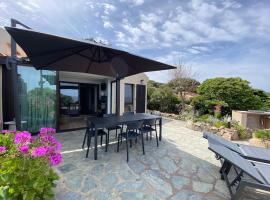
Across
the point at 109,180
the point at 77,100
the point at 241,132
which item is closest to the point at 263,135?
the point at 241,132

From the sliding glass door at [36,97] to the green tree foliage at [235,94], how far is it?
9317mm

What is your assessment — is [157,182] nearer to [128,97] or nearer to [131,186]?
[131,186]

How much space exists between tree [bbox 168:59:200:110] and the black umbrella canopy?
8.61 metres

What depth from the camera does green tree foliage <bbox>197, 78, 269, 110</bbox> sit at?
960cm

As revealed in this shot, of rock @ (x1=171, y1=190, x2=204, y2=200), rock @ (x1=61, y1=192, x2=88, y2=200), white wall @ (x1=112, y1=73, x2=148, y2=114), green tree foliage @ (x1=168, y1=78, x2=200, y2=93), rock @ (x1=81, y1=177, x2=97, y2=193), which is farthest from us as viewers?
green tree foliage @ (x1=168, y1=78, x2=200, y2=93)

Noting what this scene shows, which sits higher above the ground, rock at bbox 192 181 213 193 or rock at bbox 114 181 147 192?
rock at bbox 114 181 147 192

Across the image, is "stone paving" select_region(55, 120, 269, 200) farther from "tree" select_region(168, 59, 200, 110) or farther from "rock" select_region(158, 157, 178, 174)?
"tree" select_region(168, 59, 200, 110)

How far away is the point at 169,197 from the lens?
8.13 feet

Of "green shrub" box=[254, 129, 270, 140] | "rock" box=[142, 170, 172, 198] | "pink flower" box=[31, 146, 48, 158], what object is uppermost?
"pink flower" box=[31, 146, 48, 158]

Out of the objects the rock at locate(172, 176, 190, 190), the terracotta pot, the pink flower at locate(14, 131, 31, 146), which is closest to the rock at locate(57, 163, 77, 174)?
the pink flower at locate(14, 131, 31, 146)

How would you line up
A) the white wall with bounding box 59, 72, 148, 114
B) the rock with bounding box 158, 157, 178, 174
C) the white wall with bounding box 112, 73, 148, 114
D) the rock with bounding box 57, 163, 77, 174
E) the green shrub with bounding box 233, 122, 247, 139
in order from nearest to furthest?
the rock with bounding box 57, 163, 77, 174
the rock with bounding box 158, 157, 178, 174
the green shrub with bounding box 233, 122, 247, 139
the white wall with bounding box 59, 72, 148, 114
the white wall with bounding box 112, 73, 148, 114

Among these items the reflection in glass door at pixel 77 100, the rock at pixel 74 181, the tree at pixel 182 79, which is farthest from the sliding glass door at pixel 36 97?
the tree at pixel 182 79

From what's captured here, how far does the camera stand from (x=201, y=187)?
9.16 feet

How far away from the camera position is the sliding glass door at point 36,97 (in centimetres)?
537
